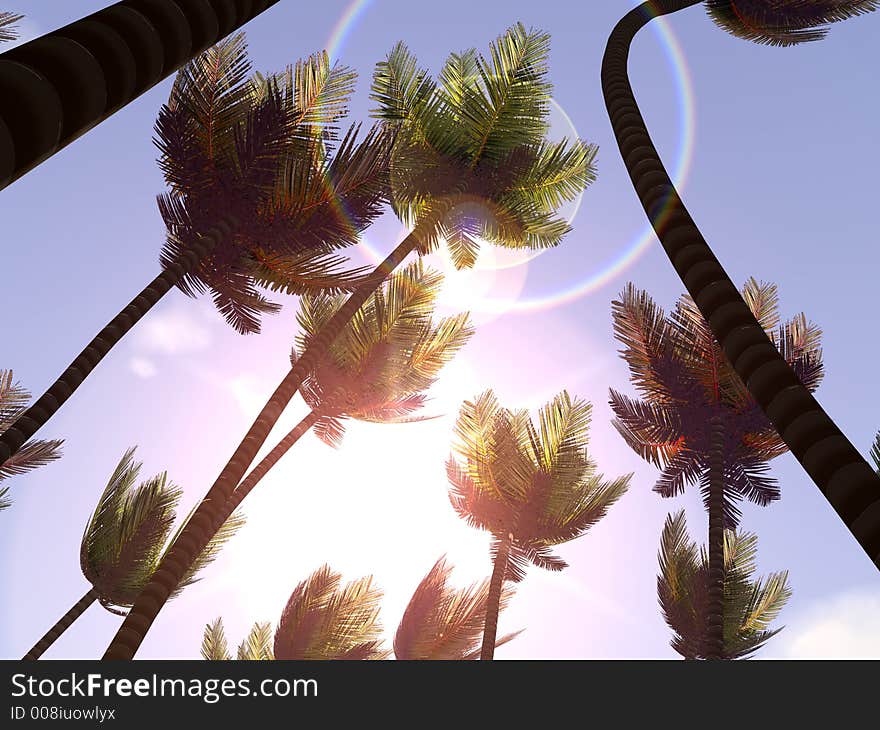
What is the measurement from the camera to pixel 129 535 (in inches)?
583

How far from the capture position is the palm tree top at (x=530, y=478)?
1438 cm

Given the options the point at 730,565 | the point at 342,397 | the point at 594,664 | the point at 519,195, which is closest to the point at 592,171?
the point at 519,195

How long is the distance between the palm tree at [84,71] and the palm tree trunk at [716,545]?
10741 millimetres

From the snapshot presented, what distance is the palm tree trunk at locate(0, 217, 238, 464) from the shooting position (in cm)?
830

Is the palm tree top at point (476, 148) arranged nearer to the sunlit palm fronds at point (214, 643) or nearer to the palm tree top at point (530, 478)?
the palm tree top at point (530, 478)

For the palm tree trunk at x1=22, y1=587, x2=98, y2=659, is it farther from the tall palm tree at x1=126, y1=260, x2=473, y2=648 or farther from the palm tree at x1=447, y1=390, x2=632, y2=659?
the palm tree at x1=447, y1=390, x2=632, y2=659

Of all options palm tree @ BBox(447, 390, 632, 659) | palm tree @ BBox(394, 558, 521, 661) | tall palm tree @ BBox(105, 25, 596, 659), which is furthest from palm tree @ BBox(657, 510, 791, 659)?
tall palm tree @ BBox(105, 25, 596, 659)

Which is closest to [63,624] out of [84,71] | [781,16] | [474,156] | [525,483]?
[525,483]

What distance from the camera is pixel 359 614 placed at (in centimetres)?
1644

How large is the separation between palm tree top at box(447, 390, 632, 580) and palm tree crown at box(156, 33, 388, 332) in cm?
564

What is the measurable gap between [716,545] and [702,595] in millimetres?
3410

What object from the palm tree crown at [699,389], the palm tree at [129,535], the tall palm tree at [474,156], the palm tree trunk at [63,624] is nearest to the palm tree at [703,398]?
the palm tree crown at [699,389]

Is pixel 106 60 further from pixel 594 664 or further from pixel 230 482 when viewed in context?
pixel 230 482

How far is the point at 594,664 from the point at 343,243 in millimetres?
9704
